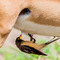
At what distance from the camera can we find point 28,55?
906mm

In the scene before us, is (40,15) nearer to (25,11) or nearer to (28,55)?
(25,11)

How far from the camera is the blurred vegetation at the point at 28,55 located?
0.89 metres

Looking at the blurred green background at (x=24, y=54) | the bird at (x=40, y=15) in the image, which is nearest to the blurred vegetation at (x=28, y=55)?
the blurred green background at (x=24, y=54)

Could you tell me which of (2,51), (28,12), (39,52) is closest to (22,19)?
(28,12)

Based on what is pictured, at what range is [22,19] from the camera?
578 millimetres

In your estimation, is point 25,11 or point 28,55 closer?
point 25,11

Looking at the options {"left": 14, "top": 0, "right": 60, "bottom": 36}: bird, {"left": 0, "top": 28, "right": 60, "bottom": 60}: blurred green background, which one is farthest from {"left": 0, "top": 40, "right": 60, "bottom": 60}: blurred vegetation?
{"left": 14, "top": 0, "right": 60, "bottom": 36}: bird

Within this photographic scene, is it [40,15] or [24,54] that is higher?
[40,15]

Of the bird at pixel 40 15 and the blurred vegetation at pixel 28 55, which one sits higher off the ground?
the bird at pixel 40 15

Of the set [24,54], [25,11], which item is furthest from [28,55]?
[25,11]

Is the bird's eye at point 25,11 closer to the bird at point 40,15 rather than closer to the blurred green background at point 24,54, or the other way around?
the bird at point 40,15

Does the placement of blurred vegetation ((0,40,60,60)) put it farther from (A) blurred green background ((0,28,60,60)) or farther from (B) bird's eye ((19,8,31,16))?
(B) bird's eye ((19,8,31,16))

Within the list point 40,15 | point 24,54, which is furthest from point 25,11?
point 24,54

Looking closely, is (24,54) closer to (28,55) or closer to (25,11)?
(28,55)
